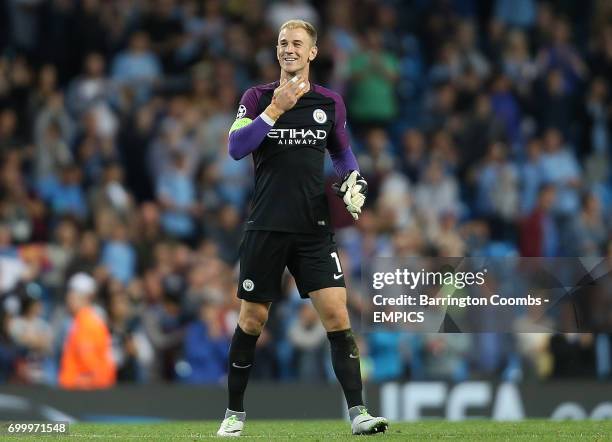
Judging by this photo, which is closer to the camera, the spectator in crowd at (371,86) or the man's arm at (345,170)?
the man's arm at (345,170)

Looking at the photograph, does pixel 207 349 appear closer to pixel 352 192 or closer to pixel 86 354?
pixel 86 354

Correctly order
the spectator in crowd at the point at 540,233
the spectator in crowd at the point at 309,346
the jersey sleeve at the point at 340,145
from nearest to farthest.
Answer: the jersey sleeve at the point at 340,145, the spectator in crowd at the point at 309,346, the spectator in crowd at the point at 540,233

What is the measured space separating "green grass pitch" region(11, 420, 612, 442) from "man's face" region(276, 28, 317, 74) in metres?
2.10

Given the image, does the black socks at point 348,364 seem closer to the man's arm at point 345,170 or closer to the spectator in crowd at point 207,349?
the man's arm at point 345,170

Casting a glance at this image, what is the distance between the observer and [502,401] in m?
12.2

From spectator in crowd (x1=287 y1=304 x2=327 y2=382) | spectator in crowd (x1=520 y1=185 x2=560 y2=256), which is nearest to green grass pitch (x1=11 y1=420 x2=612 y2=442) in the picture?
spectator in crowd (x1=287 y1=304 x2=327 y2=382)

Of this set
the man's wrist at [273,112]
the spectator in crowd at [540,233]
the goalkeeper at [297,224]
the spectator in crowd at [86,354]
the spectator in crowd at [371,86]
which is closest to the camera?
the man's wrist at [273,112]

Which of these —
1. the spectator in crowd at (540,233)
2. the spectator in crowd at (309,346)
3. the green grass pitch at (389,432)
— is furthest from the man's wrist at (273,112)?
the spectator in crowd at (540,233)

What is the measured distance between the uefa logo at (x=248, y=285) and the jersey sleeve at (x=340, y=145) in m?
0.85

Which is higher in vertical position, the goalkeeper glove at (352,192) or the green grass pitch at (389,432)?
the goalkeeper glove at (352,192)

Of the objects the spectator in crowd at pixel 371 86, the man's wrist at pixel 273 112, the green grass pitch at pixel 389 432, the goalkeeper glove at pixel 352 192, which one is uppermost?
the spectator in crowd at pixel 371 86

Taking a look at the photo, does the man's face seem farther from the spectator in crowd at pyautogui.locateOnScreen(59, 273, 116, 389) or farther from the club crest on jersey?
the spectator in crowd at pyautogui.locateOnScreen(59, 273, 116, 389)

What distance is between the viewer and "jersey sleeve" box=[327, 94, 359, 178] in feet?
26.5

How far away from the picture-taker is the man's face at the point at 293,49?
7.84 meters
